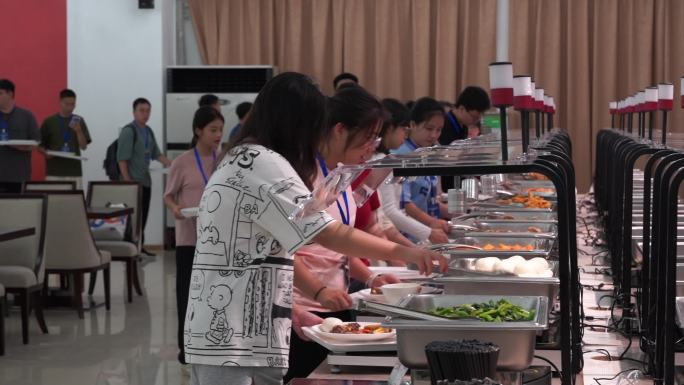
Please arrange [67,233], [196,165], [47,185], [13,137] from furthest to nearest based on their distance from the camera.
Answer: [13,137]
[47,185]
[67,233]
[196,165]

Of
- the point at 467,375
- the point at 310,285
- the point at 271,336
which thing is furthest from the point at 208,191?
the point at 467,375

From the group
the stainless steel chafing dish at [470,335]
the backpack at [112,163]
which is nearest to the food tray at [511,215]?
the stainless steel chafing dish at [470,335]

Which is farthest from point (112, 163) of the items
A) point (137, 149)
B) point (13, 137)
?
point (13, 137)

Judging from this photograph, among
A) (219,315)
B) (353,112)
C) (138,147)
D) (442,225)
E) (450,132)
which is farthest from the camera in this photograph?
(138,147)

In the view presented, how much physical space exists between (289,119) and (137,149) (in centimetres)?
769

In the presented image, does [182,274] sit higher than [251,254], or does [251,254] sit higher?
[251,254]

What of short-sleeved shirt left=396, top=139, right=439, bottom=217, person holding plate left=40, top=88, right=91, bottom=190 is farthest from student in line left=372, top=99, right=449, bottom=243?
person holding plate left=40, top=88, right=91, bottom=190

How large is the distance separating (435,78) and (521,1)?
1.03 metres

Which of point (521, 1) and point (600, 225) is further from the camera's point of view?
point (521, 1)

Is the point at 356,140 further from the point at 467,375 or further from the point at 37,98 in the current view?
the point at 37,98

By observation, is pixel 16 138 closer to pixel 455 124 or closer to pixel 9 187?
pixel 9 187

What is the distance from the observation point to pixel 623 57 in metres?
10.1

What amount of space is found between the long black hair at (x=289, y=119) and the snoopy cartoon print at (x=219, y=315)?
295 millimetres

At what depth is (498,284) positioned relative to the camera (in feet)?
8.95
